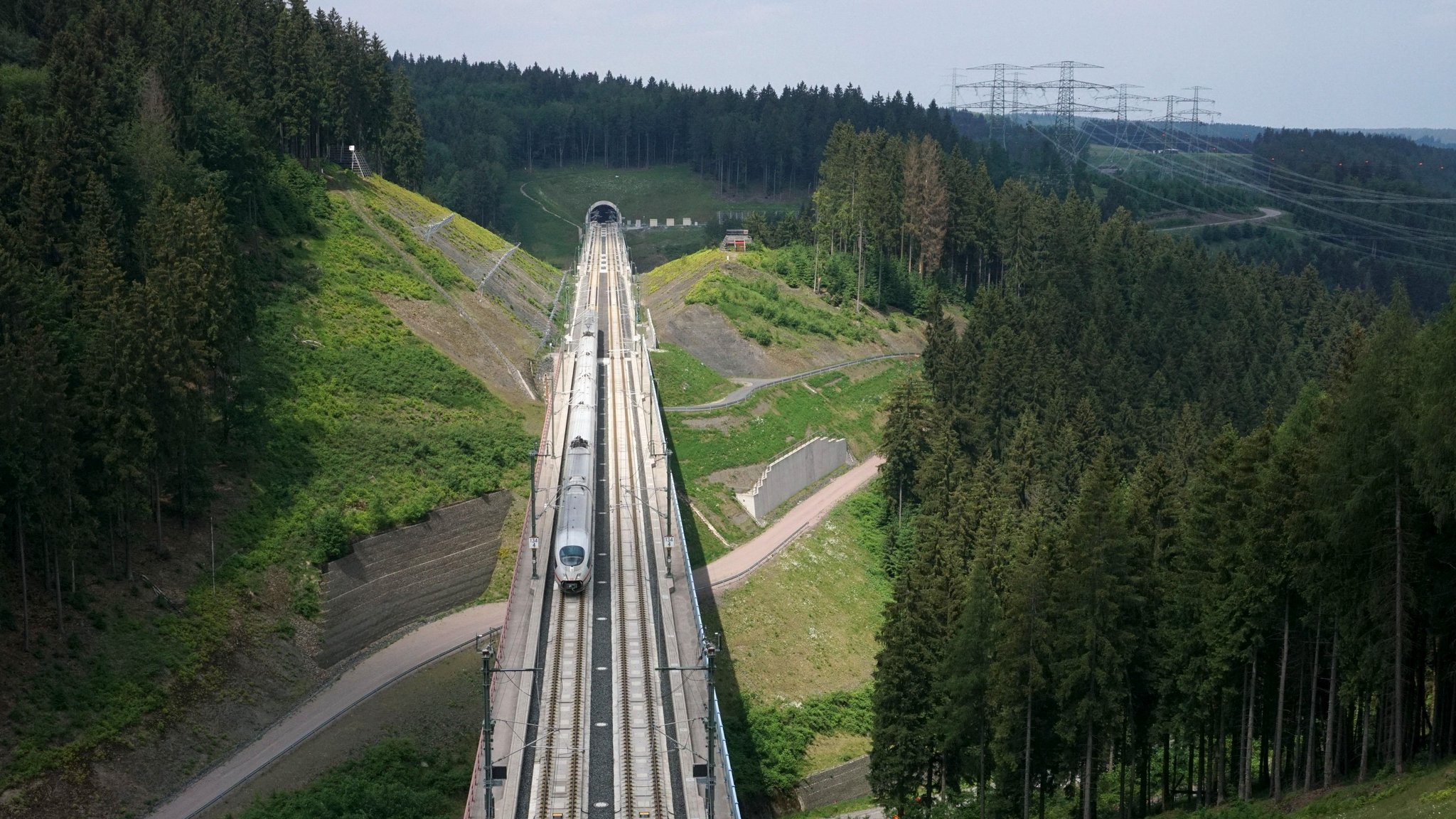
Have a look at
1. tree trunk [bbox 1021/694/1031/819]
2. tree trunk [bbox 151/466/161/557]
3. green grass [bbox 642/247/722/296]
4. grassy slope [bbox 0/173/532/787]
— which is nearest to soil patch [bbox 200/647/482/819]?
grassy slope [bbox 0/173/532/787]

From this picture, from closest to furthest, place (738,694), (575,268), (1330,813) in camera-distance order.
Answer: (1330,813) < (738,694) < (575,268)

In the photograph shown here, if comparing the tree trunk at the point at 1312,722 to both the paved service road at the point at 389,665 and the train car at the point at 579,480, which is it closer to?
the train car at the point at 579,480

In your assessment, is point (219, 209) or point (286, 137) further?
point (286, 137)

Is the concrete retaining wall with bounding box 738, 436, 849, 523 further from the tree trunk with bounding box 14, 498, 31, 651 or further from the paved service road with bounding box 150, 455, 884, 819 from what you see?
the tree trunk with bounding box 14, 498, 31, 651

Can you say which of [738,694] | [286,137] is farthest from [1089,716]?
[286,137]

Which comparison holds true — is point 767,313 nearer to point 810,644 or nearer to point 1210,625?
point 810,644

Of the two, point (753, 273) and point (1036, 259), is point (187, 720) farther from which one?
point (1036, 259)

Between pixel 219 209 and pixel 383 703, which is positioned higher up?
pixel 219 209
